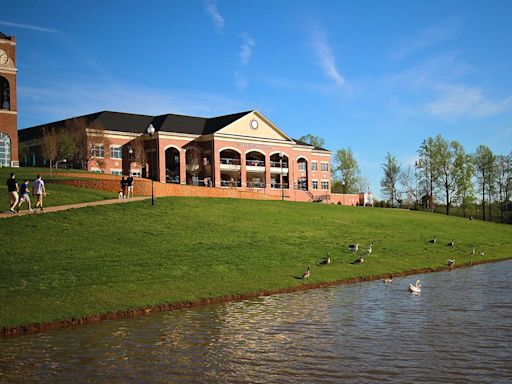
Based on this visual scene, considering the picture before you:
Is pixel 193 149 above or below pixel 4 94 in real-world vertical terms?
below

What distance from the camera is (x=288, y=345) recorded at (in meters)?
13.8

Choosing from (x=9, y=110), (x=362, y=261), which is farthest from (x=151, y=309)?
(x=9, y=110)

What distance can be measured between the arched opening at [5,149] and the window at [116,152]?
1427 cm

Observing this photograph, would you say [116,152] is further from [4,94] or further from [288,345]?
[288,345]

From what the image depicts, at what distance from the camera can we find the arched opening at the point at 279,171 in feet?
273

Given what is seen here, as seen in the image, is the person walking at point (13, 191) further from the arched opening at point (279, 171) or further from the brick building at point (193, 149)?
the arched opening at point (279, 171)

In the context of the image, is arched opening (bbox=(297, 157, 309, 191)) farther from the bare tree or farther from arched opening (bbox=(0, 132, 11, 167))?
arched opening (bbox=(0, 132, 11, 167))

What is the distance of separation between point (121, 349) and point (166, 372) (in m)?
2.31

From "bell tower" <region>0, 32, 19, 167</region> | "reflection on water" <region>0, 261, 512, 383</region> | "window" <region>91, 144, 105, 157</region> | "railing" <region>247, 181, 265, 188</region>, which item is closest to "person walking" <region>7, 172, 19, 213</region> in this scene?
"reflection on water" <region>0, 261, 512, 383</region>

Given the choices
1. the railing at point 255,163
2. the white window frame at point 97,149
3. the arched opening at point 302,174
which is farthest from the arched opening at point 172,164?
the arched opening at point 302,174

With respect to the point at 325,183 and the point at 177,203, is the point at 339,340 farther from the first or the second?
the point at 325,183

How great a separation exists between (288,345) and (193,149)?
63.2 m

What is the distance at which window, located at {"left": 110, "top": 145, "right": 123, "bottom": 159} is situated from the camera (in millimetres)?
72250

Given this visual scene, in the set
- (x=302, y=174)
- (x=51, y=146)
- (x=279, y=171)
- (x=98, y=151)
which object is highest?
(x=51, y=146)
